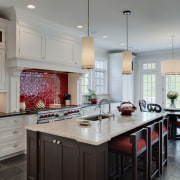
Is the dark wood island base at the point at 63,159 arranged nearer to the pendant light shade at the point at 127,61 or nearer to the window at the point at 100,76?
the pendant light shade at the point at 127,61

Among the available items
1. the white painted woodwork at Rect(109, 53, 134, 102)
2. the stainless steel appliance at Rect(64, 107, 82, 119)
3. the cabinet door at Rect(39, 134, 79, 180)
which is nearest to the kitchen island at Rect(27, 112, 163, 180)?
the cabinet door at Rect(39, 134, 79, 180)

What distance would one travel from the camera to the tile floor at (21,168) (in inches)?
118

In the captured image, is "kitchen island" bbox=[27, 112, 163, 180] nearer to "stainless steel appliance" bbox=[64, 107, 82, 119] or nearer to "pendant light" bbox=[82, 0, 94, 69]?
"pendant light" bbox=[82, 0, 94, 69]

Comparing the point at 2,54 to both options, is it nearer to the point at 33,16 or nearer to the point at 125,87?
the point at 33,16

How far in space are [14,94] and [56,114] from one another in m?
1.00

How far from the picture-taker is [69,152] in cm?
220

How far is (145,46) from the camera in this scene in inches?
264

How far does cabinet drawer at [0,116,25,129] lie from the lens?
11.7 feet

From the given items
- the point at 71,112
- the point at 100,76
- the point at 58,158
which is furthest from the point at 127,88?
the point at 58,158

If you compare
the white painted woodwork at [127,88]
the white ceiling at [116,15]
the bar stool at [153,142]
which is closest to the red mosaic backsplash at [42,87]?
the white ceiling at [116,15]

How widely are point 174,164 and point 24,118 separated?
2.94 metres

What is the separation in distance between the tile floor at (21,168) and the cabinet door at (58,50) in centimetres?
217

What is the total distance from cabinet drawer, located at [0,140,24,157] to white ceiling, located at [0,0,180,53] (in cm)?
253

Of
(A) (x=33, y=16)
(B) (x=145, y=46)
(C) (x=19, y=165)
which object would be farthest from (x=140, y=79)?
(C) (x=19, y=165)
